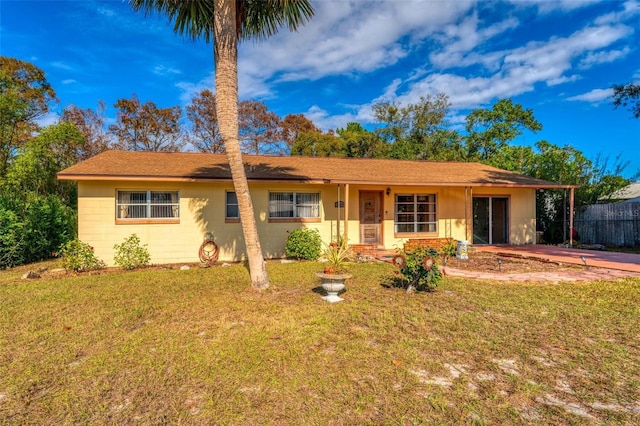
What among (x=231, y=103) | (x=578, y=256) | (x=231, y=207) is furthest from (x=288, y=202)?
(x=578, y=256)

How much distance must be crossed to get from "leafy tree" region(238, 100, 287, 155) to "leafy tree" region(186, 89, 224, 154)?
2294mm

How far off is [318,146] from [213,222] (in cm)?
1918

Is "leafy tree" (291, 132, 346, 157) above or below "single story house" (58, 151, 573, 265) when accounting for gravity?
above

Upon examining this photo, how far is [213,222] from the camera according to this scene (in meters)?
11.3

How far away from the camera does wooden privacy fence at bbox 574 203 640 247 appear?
48.6ft

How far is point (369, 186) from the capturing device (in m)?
13.1

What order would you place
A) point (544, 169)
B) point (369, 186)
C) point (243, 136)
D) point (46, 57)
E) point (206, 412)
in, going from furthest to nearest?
point (243, 136) < point (46, 57) < point (544, 169) < point (369, 186) < point (206, 412)

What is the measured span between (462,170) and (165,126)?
23.1 m

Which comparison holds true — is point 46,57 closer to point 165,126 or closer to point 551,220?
point 165,126

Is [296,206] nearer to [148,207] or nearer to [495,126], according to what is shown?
[148,207]

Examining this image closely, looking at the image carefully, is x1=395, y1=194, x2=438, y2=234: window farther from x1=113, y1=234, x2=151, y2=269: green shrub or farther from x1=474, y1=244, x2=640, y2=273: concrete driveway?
x1=113, y1=234, x2=151, y2=269: green shrub

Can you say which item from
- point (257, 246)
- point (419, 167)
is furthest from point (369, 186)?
point (257, 246)

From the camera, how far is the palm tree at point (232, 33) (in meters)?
6.82

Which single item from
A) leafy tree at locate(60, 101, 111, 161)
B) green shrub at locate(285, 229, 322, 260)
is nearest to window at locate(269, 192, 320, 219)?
green shrub at locate(285, 229, 322, 260)
